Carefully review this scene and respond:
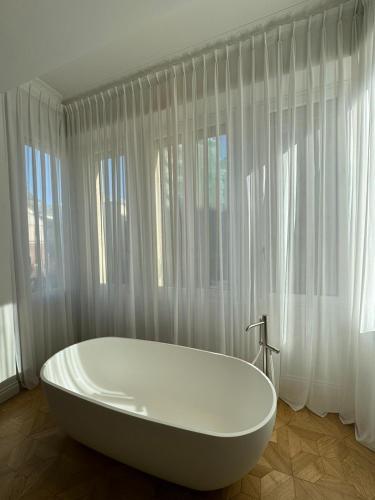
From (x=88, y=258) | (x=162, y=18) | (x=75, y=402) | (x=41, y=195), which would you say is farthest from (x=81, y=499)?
(x=162, y=18)

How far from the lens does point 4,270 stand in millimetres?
2057

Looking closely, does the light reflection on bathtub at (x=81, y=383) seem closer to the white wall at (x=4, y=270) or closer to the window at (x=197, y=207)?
the white wall at (x=4, y=270)

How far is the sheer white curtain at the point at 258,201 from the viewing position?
1584mm

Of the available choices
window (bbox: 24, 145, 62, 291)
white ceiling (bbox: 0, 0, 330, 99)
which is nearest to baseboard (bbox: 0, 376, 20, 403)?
window (bbox: 24, 145, 62, 291)

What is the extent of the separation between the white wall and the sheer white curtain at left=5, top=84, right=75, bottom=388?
0.04m

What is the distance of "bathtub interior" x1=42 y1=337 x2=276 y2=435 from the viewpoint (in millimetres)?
1564

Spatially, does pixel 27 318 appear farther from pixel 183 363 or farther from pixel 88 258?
pixel 183 363

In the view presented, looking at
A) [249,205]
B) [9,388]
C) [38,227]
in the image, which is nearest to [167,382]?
[9,388]

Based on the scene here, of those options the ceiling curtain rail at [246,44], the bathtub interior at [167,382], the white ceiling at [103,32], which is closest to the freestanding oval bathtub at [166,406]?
the bathtub interior at [167,382]

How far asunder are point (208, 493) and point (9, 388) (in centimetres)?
186

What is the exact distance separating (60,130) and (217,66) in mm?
1697

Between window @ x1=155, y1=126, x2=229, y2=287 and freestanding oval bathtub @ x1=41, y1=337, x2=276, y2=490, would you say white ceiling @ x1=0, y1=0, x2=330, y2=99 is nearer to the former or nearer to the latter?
window @ x1=155, y1=126, x2=229, y2=287

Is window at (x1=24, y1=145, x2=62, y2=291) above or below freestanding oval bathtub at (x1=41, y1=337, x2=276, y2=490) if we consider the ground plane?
above

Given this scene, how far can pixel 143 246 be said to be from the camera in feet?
7.44
